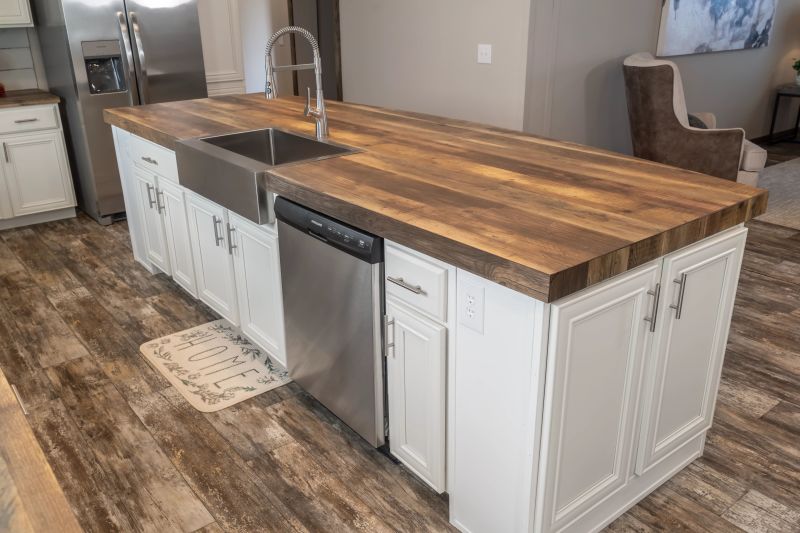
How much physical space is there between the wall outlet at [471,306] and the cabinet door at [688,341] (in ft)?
1.61

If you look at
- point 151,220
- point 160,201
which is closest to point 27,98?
point 151,220

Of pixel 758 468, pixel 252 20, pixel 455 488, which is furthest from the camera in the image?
→ pixel 252 20

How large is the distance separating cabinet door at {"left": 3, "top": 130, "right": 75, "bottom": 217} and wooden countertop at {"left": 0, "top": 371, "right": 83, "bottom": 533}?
410 centimetres

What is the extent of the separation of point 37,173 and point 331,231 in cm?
340

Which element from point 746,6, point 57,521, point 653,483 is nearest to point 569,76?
point 746,6

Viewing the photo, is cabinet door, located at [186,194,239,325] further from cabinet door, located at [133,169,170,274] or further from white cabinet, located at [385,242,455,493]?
white cabinet, located at [385,242,455,493]

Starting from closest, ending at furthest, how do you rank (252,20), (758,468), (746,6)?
(758,468), (746,6), (252,20)

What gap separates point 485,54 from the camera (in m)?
4.25

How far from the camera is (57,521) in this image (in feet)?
2.38

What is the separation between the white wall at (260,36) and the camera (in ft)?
20.8

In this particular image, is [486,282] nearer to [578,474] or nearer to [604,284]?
[604,284]

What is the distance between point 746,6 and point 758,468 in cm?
519

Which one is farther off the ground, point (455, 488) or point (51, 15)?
point (51, 15)

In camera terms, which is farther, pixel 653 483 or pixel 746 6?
pixel 746 6
